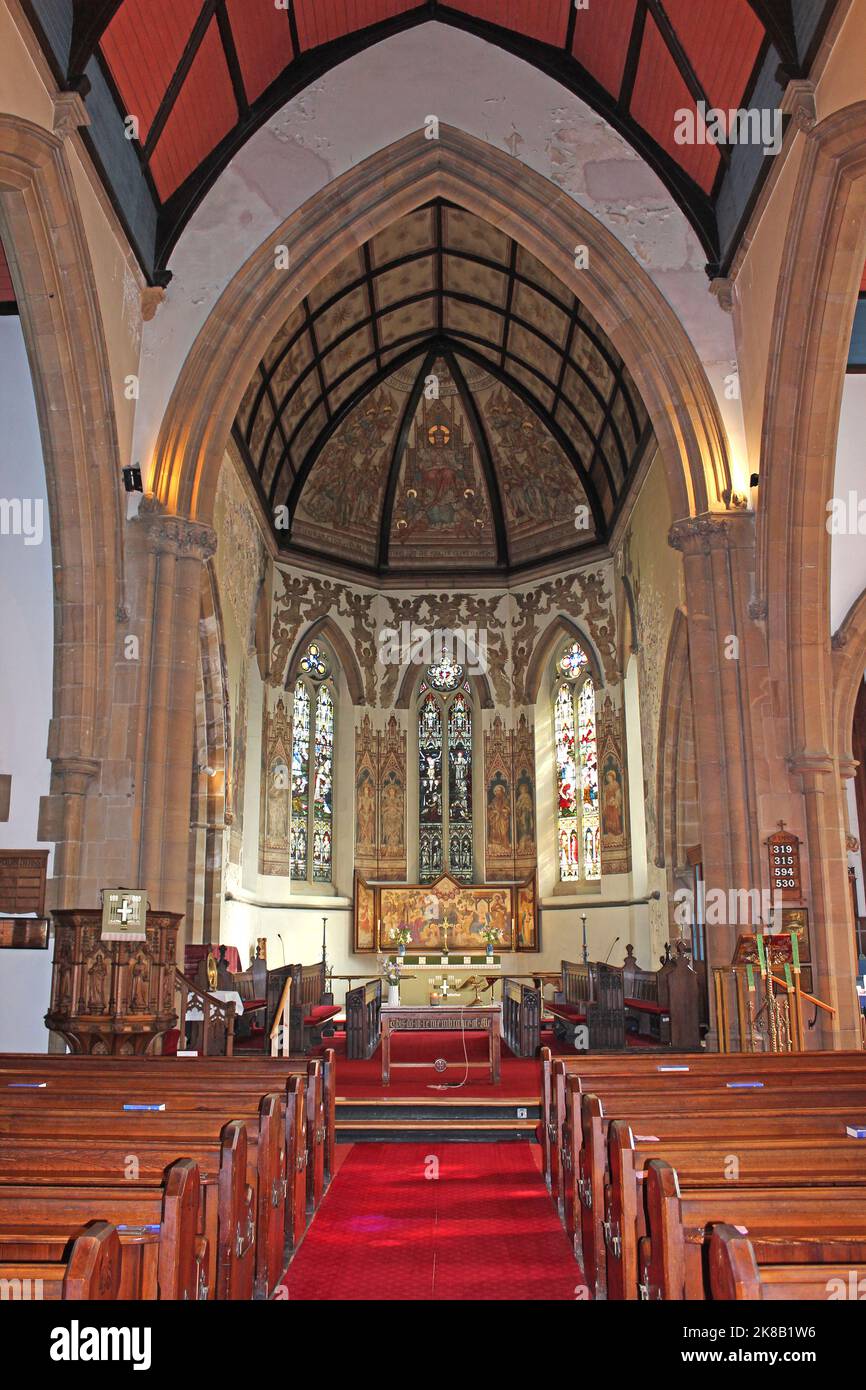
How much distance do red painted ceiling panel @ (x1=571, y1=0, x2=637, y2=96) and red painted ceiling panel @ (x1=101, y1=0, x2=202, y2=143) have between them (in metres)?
4.52

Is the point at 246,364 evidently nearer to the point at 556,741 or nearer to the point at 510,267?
the point at 510,267

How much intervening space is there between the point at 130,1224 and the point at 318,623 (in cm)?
1847

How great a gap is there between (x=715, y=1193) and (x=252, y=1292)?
94.0 inches

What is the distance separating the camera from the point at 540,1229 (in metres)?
6.29

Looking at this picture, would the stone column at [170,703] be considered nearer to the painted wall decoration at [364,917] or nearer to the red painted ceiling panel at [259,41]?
the red painted ceiling panel at [259,41]

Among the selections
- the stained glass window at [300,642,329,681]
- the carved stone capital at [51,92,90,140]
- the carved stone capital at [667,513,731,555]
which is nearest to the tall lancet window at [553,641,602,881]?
the stained glass window at [300,642,329,681]

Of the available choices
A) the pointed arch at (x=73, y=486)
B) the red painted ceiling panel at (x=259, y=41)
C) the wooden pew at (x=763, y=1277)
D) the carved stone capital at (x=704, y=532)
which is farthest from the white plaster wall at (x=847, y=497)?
the wooden pew at (x=763, y=1277)

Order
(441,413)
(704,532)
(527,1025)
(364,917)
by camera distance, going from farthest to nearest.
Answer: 1. (441,413)
2. (364,917)
3. (527,1025)
4. (704,532)

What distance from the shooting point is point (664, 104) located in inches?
499

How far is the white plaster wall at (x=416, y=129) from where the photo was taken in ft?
42.9

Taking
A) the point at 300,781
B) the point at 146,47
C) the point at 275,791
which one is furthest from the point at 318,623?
the point at 146,47

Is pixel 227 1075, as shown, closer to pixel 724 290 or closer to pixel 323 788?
pixel 724 290

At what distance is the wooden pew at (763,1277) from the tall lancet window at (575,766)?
1777 cm

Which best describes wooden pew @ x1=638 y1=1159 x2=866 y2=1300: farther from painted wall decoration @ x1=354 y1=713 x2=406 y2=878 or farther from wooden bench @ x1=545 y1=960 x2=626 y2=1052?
A: painted wall decoration @ x1=354 y1=713 x2=406 y2=878
